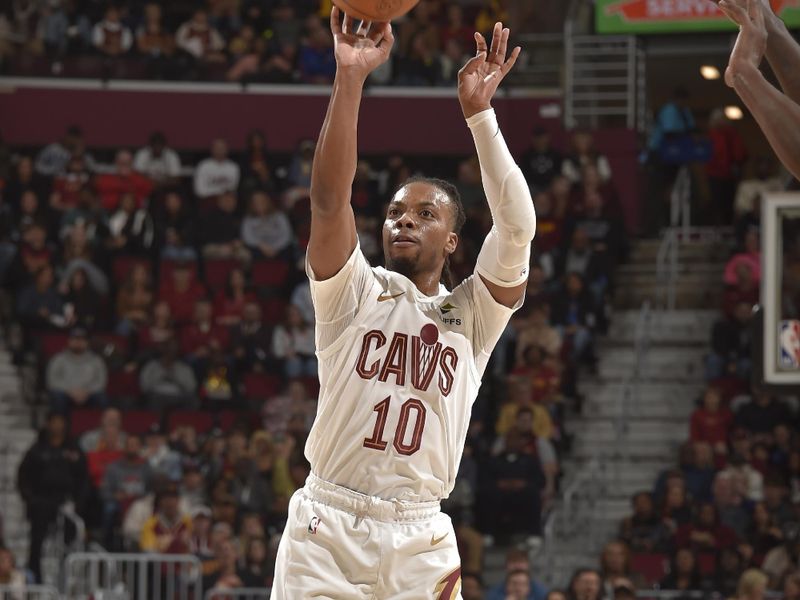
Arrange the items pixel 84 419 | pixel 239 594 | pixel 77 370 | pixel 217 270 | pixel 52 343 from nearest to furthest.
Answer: pixel 239 594 < pixel 84 419 < pixel 77 370 < pixel 52 343 < pixel 217 270

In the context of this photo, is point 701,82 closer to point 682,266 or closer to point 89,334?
point 682,266

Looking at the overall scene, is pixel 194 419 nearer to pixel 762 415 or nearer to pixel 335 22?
pixel 762 415

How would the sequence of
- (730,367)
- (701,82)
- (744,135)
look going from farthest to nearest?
(744,135), (701,82), (730,367)

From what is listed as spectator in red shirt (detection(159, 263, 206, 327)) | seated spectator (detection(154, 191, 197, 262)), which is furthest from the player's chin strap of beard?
seated spectator (detection(154, 191, 197, 262))

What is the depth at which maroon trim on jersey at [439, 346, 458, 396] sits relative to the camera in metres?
5.52

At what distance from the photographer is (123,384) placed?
52.2 feet

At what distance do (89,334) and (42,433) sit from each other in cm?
222

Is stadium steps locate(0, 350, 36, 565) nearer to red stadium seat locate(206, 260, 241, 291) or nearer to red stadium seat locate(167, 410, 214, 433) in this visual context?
red stadium seat locate(167, 410, 214, 433)

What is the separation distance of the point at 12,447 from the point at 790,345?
824cm

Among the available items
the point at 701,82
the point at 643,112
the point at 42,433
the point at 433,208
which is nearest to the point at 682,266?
the point at 643,112

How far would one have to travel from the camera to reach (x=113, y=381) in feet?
52.2

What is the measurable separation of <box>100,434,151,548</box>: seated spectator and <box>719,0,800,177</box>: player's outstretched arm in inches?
397

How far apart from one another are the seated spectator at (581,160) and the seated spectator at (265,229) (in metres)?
3.18

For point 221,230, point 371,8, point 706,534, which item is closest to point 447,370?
point 371,8
